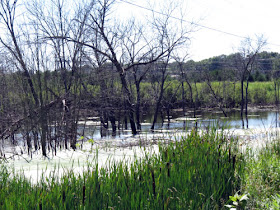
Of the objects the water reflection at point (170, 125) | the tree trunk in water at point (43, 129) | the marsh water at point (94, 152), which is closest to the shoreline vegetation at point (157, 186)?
the marsh water at point (94, 152)

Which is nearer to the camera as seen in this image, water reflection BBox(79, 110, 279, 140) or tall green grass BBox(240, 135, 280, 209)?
tall green grass BBox(240, 135, 280, 209)

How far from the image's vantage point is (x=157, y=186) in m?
2.97

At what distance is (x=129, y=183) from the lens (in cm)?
312

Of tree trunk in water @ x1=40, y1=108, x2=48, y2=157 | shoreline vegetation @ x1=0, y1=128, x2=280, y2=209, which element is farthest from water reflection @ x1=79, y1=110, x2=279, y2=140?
shoreline vegetation @ x1=0, y1=128, x2=280, y2=209

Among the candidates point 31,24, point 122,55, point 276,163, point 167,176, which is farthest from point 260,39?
point 167,176

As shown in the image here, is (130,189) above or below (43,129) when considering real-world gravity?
below

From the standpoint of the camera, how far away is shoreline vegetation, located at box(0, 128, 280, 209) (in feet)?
8.64

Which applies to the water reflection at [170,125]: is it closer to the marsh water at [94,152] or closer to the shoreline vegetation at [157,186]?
the marsh water at [94,152]

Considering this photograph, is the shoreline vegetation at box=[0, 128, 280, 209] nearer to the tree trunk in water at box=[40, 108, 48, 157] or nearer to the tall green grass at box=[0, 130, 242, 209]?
the tall green grass at box=[0, 130, 242, 209]

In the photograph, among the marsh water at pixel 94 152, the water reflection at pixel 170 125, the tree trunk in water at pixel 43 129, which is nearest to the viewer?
the marsh water at pixel 94 152

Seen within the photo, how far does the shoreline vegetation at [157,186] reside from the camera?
8.64ft

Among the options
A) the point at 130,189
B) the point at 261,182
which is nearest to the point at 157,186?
the point at 130,189

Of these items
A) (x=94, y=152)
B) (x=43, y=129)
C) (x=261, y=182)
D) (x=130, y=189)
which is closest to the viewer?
(x=130, y=189)

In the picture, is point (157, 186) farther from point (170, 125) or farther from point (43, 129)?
point (170, 125)
